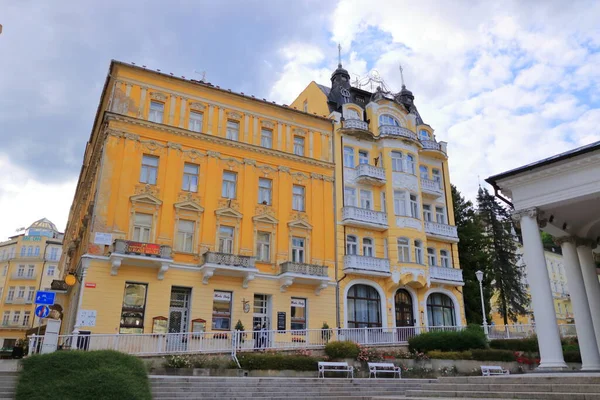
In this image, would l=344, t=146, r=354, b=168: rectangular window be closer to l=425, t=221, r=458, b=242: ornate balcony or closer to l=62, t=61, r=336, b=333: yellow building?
l=62, t=61, r=336, b=333: yellow building

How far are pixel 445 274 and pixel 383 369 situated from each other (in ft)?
43.6

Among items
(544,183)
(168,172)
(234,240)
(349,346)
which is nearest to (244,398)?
(349,346)

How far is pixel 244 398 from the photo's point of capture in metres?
13.9

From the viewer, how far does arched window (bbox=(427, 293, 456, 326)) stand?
31856 millimetres

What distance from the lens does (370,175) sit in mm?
31859

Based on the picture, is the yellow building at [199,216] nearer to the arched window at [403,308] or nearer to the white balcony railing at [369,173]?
the white balcony railing at [369,173]

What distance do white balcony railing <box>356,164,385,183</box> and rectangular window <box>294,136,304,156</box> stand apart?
162 inches

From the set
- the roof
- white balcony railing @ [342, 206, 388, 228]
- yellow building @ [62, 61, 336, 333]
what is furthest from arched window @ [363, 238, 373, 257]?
the roof

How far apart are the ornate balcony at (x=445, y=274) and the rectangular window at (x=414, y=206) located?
3.82 metres

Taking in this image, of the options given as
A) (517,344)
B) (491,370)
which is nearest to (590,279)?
(491,370)

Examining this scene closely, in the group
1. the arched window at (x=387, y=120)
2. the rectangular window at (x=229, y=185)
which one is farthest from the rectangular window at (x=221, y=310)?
the arched window at (x=387, y=120)

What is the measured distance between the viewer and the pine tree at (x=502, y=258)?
38.3m

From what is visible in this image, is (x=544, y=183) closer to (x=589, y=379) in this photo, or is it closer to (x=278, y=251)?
(x=589, y=379)

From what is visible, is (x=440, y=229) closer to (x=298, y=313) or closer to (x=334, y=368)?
(x=298, y=313)
